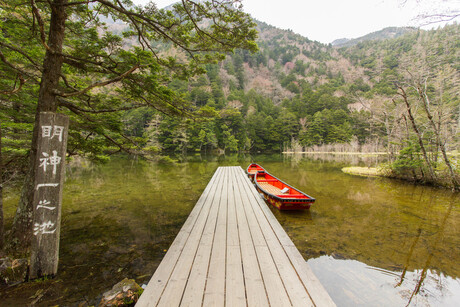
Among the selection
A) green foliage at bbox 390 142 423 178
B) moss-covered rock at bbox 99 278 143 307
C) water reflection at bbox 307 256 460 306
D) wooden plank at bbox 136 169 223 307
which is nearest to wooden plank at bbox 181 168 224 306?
wooden plank at bbox 136 169 223 307

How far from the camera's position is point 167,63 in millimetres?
3910

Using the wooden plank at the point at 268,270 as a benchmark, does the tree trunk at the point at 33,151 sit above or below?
above

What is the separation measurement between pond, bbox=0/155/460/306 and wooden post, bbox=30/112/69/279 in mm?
401

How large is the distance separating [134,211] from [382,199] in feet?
31.4

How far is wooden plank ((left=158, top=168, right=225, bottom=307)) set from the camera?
1789mm

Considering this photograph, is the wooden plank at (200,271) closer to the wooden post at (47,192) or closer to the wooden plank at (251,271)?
the wooden plank at (251,271)

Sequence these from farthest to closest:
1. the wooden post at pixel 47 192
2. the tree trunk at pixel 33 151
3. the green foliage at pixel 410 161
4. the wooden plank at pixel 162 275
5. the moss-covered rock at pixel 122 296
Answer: the green foliage at pixel 410 161 → the tree trunk at pixel 33 151 → the wooden post at pixel 47 192 → the moss-covered rock at pixel 122 296 → the wooden plank at pixel 162 275

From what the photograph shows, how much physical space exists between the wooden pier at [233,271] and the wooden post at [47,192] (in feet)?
5.27

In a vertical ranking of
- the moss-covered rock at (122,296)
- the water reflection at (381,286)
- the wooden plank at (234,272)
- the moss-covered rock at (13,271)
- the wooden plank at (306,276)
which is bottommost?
the water reflection at (381,286)

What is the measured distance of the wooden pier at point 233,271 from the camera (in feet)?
5.90

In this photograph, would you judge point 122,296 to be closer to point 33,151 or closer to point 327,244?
point 33,151

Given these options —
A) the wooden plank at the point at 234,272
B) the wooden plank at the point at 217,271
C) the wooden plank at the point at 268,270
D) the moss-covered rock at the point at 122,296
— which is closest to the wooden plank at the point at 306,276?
the wooden plank at the point at 268,270

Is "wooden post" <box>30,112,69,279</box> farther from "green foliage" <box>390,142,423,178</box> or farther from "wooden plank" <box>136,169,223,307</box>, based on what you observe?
"green foliage" <box>390,142,423,178</box>

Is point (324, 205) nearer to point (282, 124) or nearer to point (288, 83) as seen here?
point (282, 124)
